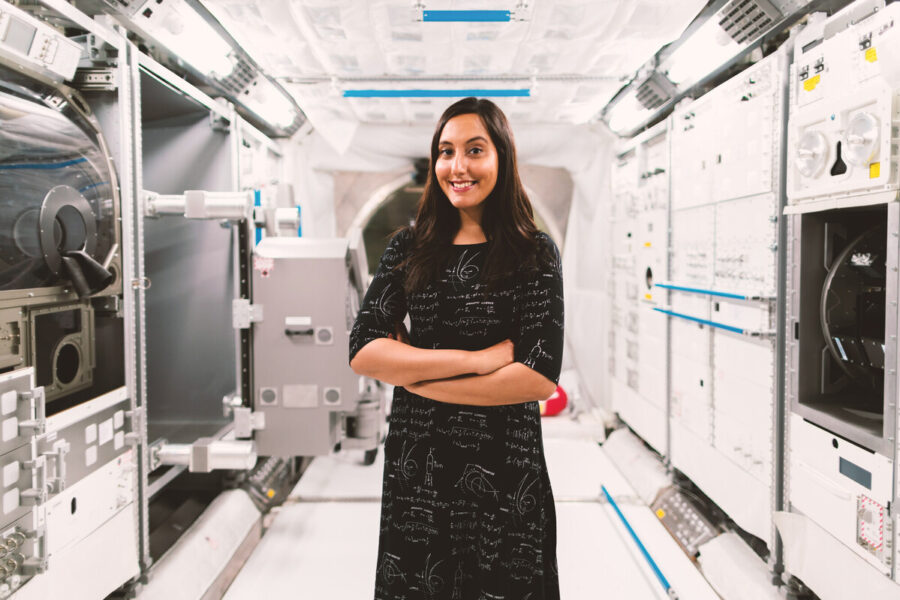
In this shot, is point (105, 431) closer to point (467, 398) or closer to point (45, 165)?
point (45, 165)

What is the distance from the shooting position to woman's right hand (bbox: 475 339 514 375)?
4.19 ft

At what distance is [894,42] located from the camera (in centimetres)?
160

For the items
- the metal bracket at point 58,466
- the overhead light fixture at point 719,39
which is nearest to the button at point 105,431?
the metal bracket at point 58,466

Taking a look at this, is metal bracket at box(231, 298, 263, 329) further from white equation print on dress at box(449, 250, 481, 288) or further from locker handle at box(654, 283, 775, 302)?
locker handle at box(654, 283, 775, 302)

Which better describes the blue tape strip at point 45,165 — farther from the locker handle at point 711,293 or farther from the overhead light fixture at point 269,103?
the locker handle at point 711,293

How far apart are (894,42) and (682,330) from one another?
6.97ft

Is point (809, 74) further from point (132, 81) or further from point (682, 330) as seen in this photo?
point (132, 81)

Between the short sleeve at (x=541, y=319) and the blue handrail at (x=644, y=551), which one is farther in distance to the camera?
the blue handrail at (x=644, y=551)

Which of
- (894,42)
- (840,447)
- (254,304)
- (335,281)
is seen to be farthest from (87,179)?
(840,447)

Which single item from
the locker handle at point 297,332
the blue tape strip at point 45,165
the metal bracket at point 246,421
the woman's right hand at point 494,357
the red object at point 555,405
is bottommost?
the red object at point 555,405

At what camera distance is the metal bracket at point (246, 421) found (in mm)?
3004

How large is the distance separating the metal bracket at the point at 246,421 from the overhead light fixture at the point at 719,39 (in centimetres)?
318

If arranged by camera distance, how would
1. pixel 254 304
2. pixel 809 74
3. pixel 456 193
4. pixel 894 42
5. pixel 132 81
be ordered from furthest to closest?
1. pixel 254 304
2. pixel 132 81
3. pixel 809 74
4. pixel 894 42
5. pixel 456 193

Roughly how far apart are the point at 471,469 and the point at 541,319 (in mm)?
414
